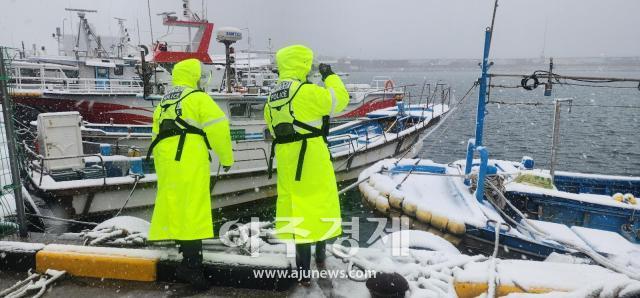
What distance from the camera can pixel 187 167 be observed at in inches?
120

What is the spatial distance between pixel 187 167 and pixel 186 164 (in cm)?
2

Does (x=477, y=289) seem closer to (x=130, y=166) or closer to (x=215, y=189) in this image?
(x=215, y=189)

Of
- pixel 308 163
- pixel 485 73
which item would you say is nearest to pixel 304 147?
pixel 308 163

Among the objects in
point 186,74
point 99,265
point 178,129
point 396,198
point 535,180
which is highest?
point 186,74

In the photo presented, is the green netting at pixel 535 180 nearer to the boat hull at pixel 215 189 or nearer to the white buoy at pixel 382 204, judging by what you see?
the boat hull at pixel 215 189

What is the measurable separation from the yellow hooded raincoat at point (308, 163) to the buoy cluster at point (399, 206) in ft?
12.1

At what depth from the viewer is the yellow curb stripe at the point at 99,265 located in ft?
10.9

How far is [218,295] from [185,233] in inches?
21.5

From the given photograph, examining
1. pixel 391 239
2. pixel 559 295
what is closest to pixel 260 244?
pixel 391 239

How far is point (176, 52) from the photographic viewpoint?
12625 millimetres

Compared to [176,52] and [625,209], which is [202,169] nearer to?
[625,209]

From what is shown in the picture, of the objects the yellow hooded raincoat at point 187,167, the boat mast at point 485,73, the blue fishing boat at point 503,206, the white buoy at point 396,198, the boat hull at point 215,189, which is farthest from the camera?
the white buoy at point 396,198

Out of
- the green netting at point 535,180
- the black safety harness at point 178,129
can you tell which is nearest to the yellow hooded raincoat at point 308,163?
the black safety harness at point 178,129

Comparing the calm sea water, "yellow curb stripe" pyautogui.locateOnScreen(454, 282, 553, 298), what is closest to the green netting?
"yellow curb stripe" pyautogui.locateOnScreen(454, 282, 553, 298)
